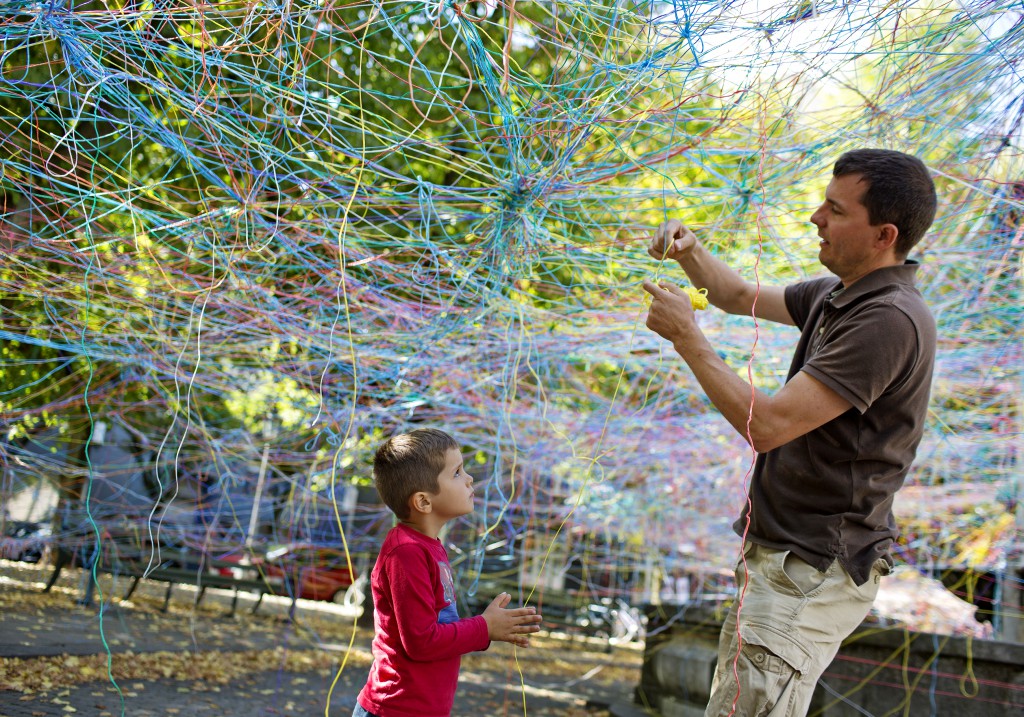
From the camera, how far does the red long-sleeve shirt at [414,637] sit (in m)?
2.34

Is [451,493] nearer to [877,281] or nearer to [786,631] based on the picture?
[786,631]

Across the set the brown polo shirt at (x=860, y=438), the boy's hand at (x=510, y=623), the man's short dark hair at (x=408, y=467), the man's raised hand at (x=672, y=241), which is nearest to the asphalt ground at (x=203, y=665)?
the boy's hand at (x=510, y=623)

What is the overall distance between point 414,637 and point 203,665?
5.15 metres

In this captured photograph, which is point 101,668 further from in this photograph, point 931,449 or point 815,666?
point 931,449

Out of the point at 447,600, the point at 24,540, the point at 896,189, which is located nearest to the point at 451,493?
the point at 447,600

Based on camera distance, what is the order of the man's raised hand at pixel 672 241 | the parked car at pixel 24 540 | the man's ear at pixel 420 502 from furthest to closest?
the parked car at pixel 24 540 < the man's raised hand at pixel 672 241 < the man's ear at pixel 420 502

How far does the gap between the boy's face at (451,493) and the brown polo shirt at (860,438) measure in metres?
0.85

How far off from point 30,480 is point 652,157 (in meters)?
11.1

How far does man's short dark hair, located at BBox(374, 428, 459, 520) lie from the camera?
2.55 m

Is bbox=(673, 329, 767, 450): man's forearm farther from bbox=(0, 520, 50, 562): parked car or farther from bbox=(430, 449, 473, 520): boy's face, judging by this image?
bbox=(0, 520, 50, 562): parked car

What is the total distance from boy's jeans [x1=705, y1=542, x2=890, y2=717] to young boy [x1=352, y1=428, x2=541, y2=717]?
1.85ft

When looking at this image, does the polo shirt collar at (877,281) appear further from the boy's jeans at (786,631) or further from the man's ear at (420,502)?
the man's ear at (420,502)

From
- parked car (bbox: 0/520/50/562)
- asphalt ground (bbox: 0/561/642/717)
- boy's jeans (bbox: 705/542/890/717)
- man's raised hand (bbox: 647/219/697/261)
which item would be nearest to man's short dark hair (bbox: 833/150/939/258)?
man's raised hand (bbox: 647/219/697/261)

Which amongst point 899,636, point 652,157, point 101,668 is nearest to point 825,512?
point 652,157
